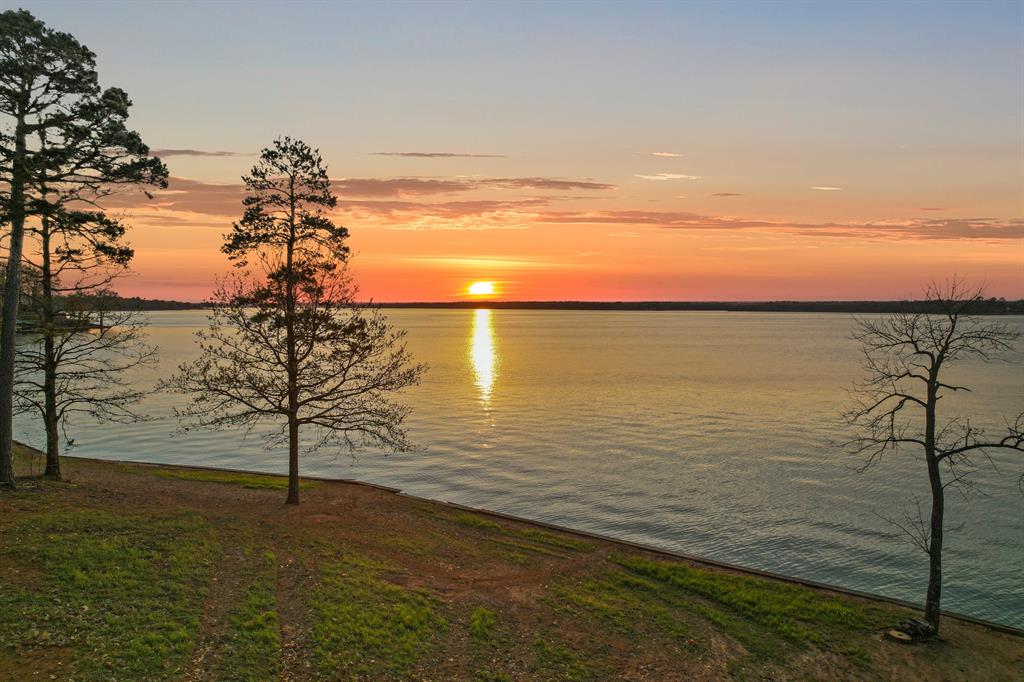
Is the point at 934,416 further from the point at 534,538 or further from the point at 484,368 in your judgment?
the point at 484,368

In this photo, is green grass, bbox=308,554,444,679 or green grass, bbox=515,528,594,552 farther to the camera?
green grass, bbox=515,528,594,552

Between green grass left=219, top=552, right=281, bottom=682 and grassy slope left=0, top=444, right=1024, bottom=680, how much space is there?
2.0 inches

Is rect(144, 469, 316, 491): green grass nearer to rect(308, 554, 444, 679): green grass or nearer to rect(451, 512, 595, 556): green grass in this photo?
rect(451, 512, 595, 556): green grass

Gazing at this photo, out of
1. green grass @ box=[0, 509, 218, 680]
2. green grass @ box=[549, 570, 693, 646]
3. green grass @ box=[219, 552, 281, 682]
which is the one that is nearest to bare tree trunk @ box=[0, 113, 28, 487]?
green grass @ box=[0, 509, 218, 680]

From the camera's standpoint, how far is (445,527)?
32.4 m

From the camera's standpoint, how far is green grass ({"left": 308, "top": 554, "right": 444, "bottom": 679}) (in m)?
17.0

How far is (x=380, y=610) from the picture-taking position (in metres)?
20.2

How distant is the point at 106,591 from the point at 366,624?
728 centimetres

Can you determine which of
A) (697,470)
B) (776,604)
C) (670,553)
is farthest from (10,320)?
(697,470)

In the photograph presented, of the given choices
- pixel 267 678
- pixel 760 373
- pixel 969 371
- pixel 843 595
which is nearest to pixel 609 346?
pixel 760 373

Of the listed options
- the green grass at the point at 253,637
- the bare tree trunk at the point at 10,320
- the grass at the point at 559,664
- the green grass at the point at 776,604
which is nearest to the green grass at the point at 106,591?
the green grass at the point at 253,637

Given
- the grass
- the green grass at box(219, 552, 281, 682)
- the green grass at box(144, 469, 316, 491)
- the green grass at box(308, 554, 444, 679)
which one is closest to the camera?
the green grass at box(219, 552, 281, 682)

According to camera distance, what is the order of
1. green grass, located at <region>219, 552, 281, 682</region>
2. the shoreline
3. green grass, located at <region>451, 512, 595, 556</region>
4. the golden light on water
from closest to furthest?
1. green grass, located at <region>219, 552, 281, 682</region>
2. the shoreline
3. green grass, located at <region>451, 512, 595, 556</region>
4. the golden light on water

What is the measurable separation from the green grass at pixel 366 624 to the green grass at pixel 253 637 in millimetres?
1129
